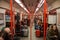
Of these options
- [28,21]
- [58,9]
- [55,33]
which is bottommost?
[55,33]

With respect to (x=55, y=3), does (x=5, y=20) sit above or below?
below

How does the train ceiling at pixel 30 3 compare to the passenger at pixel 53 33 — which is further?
the train ceiling at pixel 30 3

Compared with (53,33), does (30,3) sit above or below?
above

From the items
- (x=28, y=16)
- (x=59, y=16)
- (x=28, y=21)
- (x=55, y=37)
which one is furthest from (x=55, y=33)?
(x=28, y=16)

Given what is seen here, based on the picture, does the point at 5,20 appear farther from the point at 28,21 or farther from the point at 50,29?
the point at 28,21

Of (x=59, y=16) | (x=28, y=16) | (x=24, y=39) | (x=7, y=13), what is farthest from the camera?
(x=28, y=16)

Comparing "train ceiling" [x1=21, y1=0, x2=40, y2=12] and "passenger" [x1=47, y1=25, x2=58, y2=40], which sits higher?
"train ceiling" [x1=21, y1=0, x2=40, y2=12]

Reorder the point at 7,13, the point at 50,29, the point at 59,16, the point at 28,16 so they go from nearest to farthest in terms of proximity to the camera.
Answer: the point at 7,13 < the point at 50,29 < the point at 59,16 < the point at 28,16

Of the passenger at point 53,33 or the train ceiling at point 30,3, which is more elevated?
the train ceiling at point 30,3

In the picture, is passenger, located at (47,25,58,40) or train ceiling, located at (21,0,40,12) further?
train ceiling, located at (21,0,40,12)

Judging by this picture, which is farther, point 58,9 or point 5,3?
point 58,9

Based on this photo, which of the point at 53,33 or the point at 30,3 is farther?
the point at 30,3

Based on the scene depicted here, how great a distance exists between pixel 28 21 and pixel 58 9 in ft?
5.86

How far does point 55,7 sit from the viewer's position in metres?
6.11
